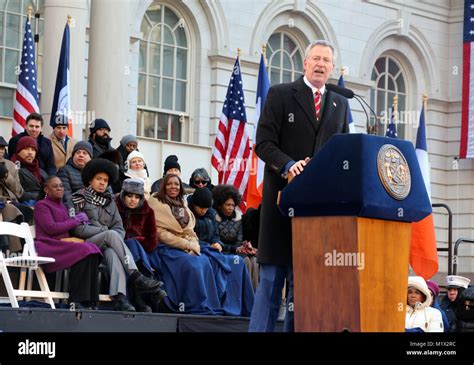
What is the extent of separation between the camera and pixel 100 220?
424 inches

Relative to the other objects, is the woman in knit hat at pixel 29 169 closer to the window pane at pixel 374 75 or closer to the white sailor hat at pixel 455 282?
the white sailor hat at pixel 455 282

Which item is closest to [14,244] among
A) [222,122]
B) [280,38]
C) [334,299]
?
[334,299]

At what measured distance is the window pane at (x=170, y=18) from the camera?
2328 cm

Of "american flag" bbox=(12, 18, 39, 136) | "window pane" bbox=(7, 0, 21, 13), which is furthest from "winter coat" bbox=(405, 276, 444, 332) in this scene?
"window pane" bbox=(7, 0, 21, 13)

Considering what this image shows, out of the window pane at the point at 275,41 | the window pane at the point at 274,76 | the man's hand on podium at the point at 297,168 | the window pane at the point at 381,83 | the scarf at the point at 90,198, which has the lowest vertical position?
the scarf at the point at 90,198

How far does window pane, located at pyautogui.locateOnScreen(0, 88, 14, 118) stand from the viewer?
65.0ft

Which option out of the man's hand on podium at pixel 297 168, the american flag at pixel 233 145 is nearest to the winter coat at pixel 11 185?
the man's hand on podium at pixel 297 168

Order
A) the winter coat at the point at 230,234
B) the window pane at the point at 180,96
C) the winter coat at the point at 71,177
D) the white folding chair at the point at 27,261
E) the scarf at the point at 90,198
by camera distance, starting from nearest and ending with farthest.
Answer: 1. the white folding chair at the point at 27,261
2. the scarf at the point at 90,198
3. the winter coat at the point at 71,177
4. the winter coat at the point at 230,234
5. the window pane at the point at 180,96

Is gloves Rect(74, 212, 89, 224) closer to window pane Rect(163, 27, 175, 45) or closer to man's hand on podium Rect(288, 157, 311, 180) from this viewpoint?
man's hand on podium Rect(288, 157, 311, 180)

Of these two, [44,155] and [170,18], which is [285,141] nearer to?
[44,155]

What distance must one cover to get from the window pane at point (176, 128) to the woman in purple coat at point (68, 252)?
12.9 meters

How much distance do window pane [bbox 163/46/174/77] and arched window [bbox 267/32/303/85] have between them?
2.31 metres

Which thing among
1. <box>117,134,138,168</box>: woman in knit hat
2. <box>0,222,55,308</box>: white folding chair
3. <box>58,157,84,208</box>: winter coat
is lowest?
<box>0,222,55,308</box>: white folding chair
